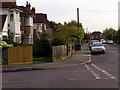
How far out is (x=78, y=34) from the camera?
64.3 m

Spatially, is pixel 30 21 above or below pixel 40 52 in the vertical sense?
above

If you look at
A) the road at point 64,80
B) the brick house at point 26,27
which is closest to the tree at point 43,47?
the brick house at point 26,27

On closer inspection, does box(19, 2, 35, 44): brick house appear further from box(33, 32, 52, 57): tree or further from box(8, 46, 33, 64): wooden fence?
box(8, 46, 33, 64): wooden fence

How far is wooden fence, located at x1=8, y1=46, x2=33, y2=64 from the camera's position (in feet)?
82.9

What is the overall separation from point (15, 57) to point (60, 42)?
32.8ft

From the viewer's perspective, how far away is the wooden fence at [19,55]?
995 inches

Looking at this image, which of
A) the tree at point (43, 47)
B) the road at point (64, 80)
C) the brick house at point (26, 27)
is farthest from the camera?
the brick house at point (26, 27)

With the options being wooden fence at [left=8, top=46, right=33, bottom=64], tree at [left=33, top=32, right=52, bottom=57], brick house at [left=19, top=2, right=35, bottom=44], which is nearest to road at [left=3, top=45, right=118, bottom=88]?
wooden fence at [left=8, top=46, right=33, bottom=64]

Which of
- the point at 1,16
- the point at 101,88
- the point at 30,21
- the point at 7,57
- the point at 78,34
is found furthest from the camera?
the point at 78,34

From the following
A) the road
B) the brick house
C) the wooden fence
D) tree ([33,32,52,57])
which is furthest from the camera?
the brick house

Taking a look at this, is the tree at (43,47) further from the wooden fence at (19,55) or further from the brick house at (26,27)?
the brick house at (26,27)

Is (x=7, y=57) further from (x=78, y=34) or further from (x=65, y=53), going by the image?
(x=78, y=34)

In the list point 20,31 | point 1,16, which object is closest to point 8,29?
point 1,16

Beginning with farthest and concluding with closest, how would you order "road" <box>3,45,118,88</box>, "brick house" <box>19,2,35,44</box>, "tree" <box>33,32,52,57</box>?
"brick house" <box>19,2,35,44</box>
"tree" <box>33,32,52,57</box>
"road" <box>3,45,118,88</box>
